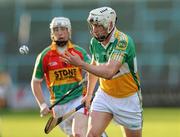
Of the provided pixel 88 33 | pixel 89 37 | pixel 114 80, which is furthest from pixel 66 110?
pixel 88 33

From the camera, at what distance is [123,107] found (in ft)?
31.1

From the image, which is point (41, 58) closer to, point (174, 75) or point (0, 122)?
point (0, 122)

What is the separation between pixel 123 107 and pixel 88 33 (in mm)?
23372

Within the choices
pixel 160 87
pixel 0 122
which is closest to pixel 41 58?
pixel 0 122

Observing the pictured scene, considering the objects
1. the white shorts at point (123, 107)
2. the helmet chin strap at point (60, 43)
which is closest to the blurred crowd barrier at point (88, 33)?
the helmet chin strap at point (60, 43)

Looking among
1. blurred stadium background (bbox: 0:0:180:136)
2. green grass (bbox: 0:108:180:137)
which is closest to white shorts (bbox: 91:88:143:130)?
green grass (bbox: 0:108:180:137)

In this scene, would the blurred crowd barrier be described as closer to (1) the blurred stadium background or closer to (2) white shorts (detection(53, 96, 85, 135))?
(1) the blurred stadium background

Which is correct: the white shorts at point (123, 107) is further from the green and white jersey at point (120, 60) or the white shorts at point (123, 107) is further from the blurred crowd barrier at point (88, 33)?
the blurred crowd barrier at point (88, 33)

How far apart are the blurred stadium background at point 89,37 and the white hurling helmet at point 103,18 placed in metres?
18.9

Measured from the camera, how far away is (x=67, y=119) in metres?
11.0

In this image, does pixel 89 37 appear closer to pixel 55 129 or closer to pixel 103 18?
pixel 55 129

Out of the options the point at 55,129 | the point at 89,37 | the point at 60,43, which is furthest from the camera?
the point at 89,37

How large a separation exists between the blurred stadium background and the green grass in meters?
1.31

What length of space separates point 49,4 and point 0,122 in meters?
14.2
